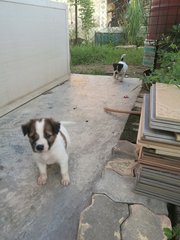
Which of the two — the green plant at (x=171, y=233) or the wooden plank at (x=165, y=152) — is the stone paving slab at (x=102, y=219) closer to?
the green plant at (x=171, y=233)

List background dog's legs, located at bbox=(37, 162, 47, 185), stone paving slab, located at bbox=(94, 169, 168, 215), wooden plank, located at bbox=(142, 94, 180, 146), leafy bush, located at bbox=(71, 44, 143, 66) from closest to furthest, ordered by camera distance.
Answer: wooden plank, located at bbox=(142, 94, 180, 146) < stone paving slab, located at bbox=(94, 169, 168, 215) < background dog's legs, located at bbox=(37, 162, 47, 185) < leafy bush, located at bbox=(71, 44, 143, 66)

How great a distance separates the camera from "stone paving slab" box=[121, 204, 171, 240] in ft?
5.53

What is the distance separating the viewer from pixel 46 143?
202 cm

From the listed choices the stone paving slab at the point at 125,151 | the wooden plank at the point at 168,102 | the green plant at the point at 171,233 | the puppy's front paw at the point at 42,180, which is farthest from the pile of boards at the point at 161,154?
the puppy's front paw at the point at 42,180

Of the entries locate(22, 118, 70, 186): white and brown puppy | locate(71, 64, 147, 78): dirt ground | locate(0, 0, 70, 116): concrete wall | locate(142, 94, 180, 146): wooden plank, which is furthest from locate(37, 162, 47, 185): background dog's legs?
locate(71, 64, 147, 78): dirt ground

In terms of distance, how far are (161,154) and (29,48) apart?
3485 millimetres

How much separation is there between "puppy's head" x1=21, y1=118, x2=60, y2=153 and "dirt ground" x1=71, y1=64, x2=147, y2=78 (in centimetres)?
487

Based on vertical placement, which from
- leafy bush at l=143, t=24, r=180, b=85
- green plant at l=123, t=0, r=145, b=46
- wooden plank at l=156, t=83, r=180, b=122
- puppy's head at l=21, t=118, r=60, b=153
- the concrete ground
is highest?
green plant at l=123, t=0, r=145, b=46

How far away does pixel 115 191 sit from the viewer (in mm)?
2113

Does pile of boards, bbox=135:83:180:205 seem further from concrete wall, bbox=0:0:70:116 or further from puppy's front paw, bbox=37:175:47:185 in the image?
concrete wall, bbox=0:0:70:116

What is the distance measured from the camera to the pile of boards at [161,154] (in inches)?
73.2

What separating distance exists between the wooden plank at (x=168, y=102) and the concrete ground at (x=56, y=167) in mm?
939

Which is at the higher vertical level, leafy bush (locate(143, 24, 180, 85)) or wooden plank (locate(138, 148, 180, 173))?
leafy bush (locate(143, 24, 180, 85))

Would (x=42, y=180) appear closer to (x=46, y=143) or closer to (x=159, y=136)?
(x=46, y=143)
